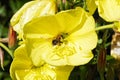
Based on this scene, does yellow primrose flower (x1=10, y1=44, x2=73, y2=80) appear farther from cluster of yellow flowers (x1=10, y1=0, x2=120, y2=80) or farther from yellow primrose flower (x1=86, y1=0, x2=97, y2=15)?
yellow primrose flower (x1=86, y1=0, x2=97, y2=15)

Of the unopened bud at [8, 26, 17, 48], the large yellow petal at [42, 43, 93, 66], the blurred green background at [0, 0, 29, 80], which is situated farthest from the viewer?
the blurred green background at [0, 0, 29, 80]

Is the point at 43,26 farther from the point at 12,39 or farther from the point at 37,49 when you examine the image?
the point at 12,39

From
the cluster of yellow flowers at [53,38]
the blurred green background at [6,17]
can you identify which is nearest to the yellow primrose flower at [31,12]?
the cluster of yellow flowers at [53,38]

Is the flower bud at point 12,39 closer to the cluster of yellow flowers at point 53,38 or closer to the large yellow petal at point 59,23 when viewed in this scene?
the cluster of yellow flowers at point 53,38

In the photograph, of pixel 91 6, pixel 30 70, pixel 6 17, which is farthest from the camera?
pixel 6 17

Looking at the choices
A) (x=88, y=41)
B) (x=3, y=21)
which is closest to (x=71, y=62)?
(x=88, y=41)

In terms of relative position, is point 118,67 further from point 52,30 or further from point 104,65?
point 52,30

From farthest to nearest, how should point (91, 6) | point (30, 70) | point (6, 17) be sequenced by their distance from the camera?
point (6, 17) → point (30, 70) → point (91, 6)

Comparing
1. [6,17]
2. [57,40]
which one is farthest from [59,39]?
[6,17]

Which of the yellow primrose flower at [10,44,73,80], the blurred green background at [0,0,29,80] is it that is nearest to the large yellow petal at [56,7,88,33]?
the yellow primrose flower at [10,44,73,80]
